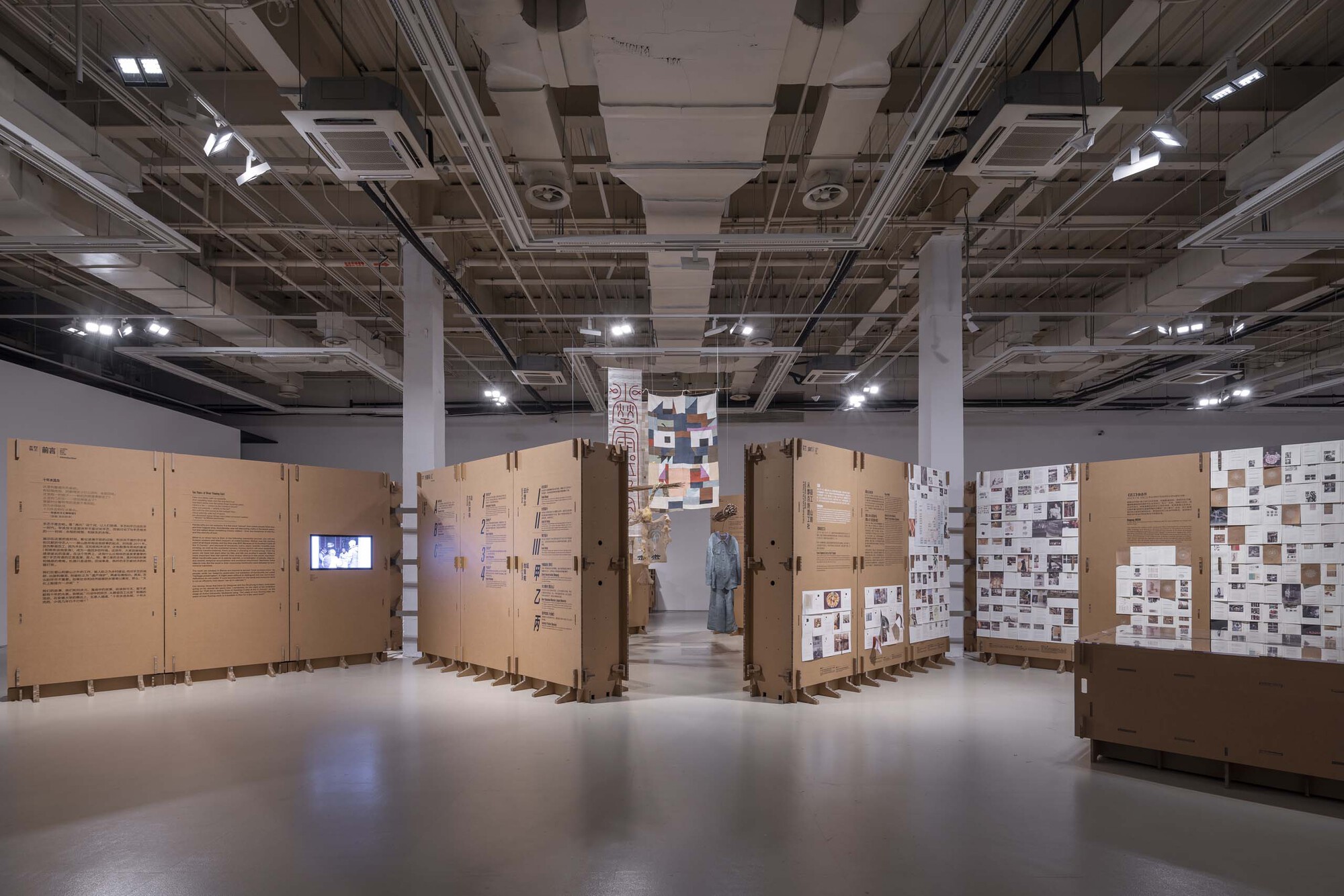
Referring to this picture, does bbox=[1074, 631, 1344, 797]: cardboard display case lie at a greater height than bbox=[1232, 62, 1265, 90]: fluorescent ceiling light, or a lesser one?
lesser

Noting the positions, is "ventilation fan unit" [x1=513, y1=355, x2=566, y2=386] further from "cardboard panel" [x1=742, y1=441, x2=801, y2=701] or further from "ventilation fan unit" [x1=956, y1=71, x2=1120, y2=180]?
"ventilation fan unit" [x1=956, y1=71, x2=1120, y2=180]

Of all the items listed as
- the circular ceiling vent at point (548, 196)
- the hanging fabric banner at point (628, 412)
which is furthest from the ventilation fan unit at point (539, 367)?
the circular ceiling vent at point (548, 196)

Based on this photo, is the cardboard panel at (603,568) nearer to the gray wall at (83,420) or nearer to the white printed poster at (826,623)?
the white printed poster at (826,623)

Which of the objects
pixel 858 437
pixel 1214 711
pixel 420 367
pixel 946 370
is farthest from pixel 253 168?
pixel 858 437

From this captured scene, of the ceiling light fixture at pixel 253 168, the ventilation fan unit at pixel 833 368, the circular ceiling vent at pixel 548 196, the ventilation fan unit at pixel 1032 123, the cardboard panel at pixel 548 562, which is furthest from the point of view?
the ventilation fan unit at pixel 833 368

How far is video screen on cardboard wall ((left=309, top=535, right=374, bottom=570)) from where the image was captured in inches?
388

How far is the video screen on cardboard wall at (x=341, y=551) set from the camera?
985cm

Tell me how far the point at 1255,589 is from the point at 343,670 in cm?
1046

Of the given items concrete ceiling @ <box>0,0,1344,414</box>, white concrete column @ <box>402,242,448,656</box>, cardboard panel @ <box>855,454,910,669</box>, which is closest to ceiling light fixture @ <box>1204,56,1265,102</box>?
concrete ceiling @ <box>0,0,1344,414</box>

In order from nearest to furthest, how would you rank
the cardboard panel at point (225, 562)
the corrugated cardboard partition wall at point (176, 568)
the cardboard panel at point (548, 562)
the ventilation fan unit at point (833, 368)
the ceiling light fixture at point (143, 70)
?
1. the ceiling light fixture at point (143, 70)
2. the cardboard panel at point (548, 562)
3. the corrugated cardboard partition wall at point (176, 568)
4. the cardboard panel at point (225, 562)
5. the ventilation fan unit at point (833, 368)

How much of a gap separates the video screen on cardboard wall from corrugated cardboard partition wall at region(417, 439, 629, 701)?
48.0 inches

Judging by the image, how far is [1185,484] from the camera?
8.54 meters

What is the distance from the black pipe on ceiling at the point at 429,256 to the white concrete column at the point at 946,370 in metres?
6.66

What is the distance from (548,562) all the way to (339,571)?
11.8ft
